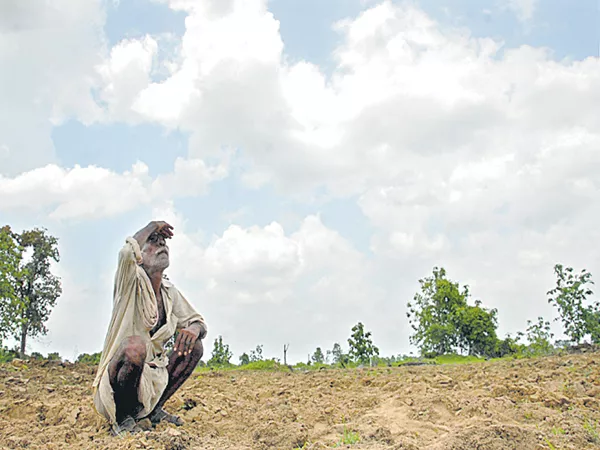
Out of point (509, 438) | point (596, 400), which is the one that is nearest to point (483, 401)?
point (596, 400)

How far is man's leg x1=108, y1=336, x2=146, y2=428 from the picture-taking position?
443cm

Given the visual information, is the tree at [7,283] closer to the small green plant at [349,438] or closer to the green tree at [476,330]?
the small green plant at [349,438]

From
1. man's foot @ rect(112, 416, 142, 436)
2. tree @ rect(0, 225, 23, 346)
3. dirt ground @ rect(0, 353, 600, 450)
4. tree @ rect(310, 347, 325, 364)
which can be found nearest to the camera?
dirt ground @ rect(0, 353, 600, 450)

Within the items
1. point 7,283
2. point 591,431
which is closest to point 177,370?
point 591,431

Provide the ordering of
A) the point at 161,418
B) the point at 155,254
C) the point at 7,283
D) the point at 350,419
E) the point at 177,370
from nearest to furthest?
the point at 155,254 < the point at 177,370 < the point at 161,418 < the point at 350,419 < the point at 7,283

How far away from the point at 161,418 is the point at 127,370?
98cm

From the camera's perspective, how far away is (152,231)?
16.0ft

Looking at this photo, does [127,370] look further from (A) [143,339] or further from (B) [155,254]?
(B) [155,254]

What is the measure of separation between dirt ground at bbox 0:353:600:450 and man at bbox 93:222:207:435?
0.93 ft

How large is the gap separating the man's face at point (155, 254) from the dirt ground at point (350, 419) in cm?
136

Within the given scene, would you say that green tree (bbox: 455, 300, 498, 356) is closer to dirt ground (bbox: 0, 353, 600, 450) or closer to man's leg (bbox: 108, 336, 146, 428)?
dirt ground (bbox: 0, 353, 600, 450)

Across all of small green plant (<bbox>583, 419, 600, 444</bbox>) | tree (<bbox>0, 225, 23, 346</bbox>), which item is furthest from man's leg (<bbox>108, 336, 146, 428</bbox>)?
tree (<bbox>0, 225, 23, 346</bbox>)

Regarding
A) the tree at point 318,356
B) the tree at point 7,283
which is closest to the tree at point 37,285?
the tree at point 7,283

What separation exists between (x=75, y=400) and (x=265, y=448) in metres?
3.37
